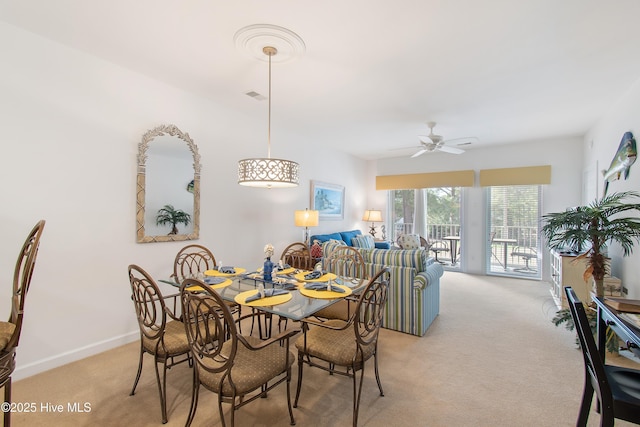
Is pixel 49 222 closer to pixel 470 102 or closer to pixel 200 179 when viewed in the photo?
pixel 200 179

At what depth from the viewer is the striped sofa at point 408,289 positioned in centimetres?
317

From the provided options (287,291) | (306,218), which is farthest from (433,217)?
(287,291)

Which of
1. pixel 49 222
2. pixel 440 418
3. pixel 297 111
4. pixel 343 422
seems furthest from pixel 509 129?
pixel 49 222

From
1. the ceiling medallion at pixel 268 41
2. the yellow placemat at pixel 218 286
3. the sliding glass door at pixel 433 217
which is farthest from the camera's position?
the sliding glass door at pixel 433 217

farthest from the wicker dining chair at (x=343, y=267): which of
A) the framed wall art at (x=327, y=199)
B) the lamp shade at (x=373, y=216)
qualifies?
the lamp shade at (x=373, y=216)

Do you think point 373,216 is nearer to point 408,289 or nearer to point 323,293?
point 408,289

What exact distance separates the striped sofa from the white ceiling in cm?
192

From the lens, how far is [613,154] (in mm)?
3598

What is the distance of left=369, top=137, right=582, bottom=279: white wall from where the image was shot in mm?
5498

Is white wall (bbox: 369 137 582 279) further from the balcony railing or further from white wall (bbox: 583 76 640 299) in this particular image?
white wall (bbox: 583 76 640 299)

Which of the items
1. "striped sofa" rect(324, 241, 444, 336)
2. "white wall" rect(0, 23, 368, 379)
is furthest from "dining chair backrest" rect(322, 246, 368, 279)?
"white wall" rect(0, 23, 368, 379)

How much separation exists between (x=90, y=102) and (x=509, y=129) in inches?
227

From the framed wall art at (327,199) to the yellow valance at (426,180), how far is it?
1.45m

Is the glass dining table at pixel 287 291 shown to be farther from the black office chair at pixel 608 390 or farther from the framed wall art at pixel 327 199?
the framed wall art at pixel 327 199
